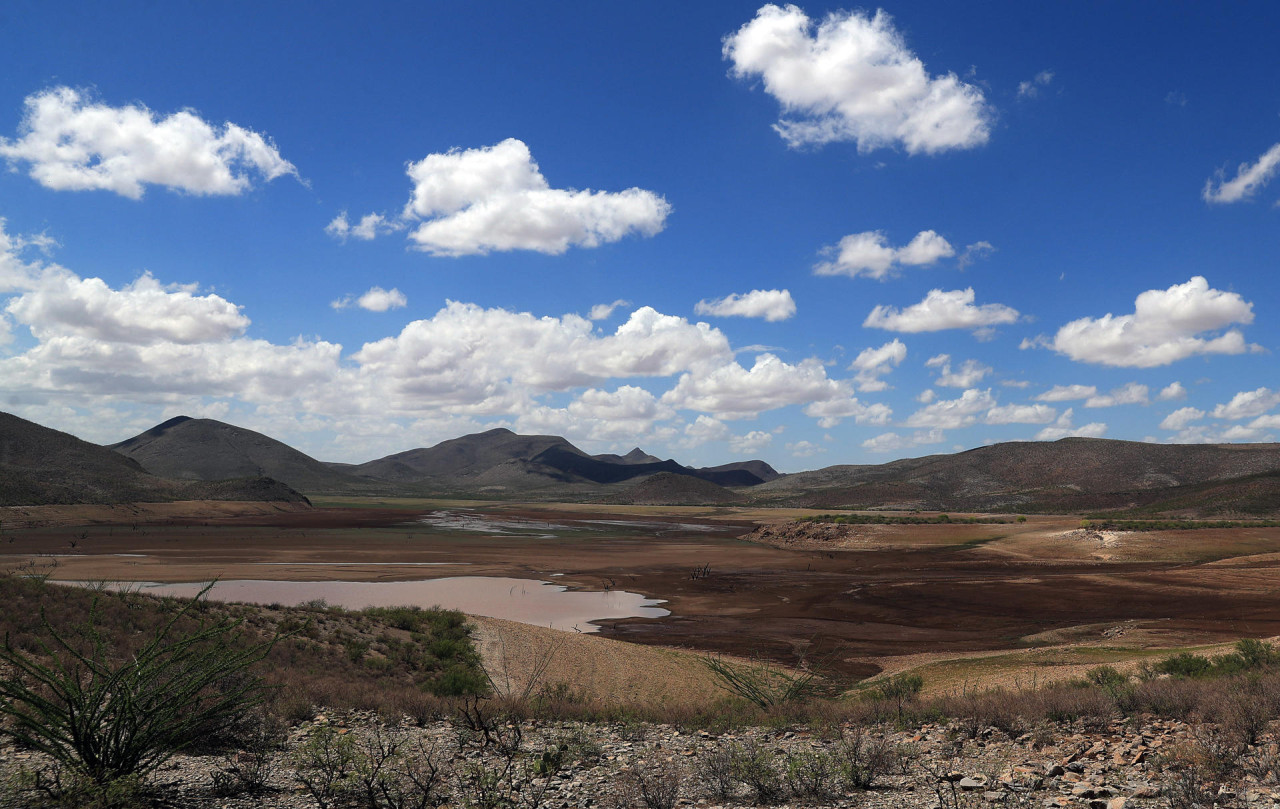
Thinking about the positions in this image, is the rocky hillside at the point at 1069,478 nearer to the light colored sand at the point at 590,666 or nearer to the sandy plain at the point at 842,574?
the sandy plain at the point at 842,574

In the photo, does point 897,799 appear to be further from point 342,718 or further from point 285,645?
point 285,645

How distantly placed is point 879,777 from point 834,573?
149 ft

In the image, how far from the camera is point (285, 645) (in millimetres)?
18906

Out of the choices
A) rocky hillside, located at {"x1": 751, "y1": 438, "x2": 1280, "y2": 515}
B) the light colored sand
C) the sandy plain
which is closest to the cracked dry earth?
the light colored sand

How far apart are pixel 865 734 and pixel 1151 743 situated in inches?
166

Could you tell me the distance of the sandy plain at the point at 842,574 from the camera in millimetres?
26797

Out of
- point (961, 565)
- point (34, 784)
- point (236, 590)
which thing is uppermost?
point (34, 784)

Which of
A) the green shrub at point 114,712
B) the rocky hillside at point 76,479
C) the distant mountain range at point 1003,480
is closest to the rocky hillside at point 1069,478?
the distant mountain range at point 1003,480

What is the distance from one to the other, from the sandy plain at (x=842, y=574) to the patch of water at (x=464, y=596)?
2.25m

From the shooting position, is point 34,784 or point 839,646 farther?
point 839,646

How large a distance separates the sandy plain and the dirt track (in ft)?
0.65

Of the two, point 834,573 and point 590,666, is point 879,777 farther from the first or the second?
point 834,573

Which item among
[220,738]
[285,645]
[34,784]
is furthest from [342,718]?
[285,645]

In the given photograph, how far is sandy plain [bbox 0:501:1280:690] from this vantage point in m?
26.8
